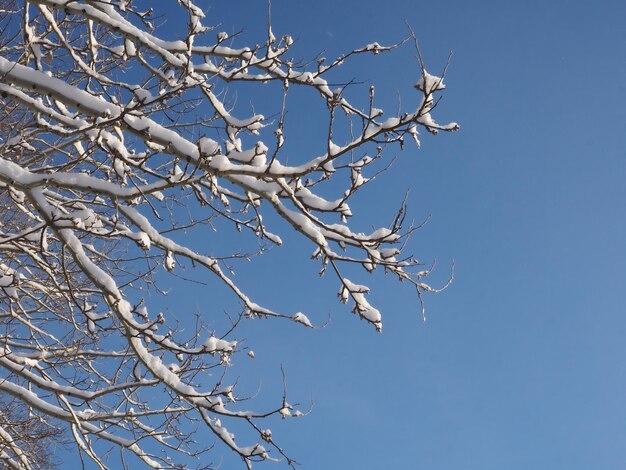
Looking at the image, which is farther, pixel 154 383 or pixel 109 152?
pixel 154 383

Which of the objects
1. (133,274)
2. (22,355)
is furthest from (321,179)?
(22,355)

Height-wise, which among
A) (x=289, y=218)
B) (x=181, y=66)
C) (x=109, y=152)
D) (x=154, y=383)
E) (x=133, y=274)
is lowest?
(x=154, y=383)

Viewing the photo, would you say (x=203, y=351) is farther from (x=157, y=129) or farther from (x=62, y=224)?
(x=157, y=129)

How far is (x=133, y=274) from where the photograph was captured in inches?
230

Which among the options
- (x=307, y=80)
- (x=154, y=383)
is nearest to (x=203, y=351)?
(x=154, y=383)

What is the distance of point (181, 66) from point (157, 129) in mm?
1253

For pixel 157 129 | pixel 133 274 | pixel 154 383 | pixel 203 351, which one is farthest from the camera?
pixel 133 274

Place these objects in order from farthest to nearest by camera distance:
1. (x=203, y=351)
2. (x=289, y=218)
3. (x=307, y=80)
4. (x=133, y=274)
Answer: (x=133, y=274) → (x=307, y=80) → (x=203, y=351) → (x=289, y=218)

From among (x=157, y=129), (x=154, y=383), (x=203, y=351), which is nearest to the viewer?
(x=157, y=129)

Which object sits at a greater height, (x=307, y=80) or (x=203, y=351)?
(x=307, y=80)

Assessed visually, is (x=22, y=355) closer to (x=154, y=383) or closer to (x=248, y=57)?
(x=154, y=383)

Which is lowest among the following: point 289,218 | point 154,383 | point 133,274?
point 154,383

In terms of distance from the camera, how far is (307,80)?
4977mm

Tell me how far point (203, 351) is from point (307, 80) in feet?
7.71
